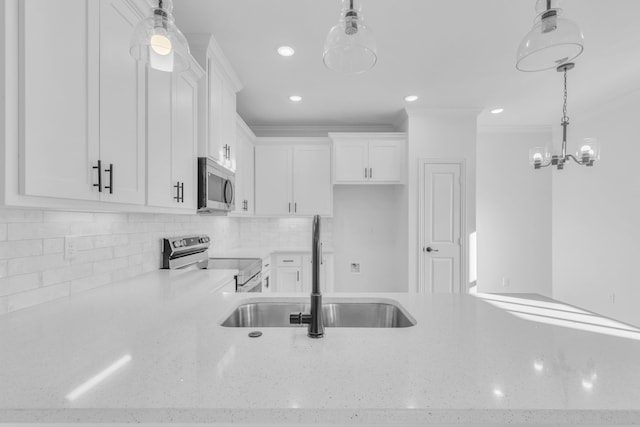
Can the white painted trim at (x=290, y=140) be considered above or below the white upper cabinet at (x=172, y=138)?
above

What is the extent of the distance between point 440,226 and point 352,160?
1346mm

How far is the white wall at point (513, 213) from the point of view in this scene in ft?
14.7

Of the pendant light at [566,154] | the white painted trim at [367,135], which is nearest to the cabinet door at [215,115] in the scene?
the white painted trim at [367,135]

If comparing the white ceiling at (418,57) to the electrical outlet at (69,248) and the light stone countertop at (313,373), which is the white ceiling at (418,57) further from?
the light stone countertop at (313,373)

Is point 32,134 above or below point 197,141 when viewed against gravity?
below

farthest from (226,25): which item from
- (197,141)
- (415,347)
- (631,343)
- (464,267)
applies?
(464,267)

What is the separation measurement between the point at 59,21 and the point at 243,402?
1328mm

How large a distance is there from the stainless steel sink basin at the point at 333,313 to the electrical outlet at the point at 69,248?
2.83 ft

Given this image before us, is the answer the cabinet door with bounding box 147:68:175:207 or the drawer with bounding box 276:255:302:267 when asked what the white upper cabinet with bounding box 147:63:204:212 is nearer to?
the cabinet door with bounding box 147:68:175:207

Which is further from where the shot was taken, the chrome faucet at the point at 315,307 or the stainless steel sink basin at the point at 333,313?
the stainless steel sink basin at the point at 333,313

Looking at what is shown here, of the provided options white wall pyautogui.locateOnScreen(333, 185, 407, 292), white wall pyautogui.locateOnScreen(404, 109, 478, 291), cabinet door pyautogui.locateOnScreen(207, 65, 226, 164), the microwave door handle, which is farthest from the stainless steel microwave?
white wall pyautogui.locateOnScreen(404, 109, 478, 291)

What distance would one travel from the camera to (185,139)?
204 cm

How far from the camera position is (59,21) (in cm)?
105

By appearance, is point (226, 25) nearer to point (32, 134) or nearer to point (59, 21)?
point (59, 21)
